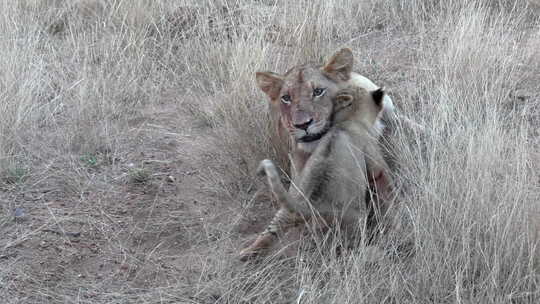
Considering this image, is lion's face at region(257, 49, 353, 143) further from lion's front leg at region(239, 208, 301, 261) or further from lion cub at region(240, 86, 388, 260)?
lion's front leg at region(239, 208, 301, 261)

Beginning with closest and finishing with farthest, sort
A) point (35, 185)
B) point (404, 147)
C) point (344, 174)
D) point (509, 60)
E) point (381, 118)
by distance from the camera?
point (344, 174)
point (404, 147)
point (381, 118)
point (35, 185)
point (509, 60)

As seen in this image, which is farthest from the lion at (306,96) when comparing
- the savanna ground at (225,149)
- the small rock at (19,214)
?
the small rock at (19,214)

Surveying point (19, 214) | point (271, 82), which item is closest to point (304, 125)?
point (271, 82)

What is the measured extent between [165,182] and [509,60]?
2245 millimetres

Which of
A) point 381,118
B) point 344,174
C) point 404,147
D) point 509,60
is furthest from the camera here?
point 509,60

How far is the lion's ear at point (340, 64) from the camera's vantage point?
3.52 metres

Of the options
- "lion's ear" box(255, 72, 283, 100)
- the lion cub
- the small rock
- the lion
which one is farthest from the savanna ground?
"lion's ear" box(255, 72, 283, 100)

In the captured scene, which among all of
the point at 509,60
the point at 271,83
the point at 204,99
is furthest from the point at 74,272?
the point at 509,60

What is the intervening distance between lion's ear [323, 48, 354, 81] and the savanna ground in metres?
0.41

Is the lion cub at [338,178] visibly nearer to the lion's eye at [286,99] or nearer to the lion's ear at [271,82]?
the lion's eye at [286,99]

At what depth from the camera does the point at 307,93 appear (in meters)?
3.37

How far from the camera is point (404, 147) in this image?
3463 millimetres

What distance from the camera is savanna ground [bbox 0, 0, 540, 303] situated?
2990 mm

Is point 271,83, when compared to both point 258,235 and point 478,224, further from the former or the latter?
point 478,224
